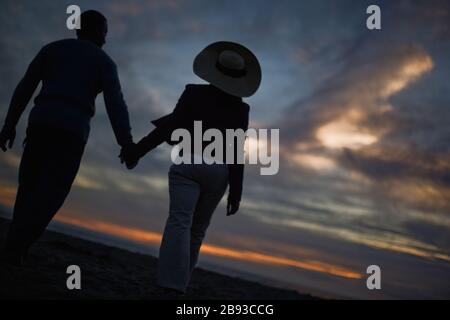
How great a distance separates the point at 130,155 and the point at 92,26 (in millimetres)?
1253

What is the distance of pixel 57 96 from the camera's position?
169 inches

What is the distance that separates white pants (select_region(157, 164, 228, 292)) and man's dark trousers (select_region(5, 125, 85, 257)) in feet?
3.03

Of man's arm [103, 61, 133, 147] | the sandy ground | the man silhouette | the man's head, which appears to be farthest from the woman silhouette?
the man's head

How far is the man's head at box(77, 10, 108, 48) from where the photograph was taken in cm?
466

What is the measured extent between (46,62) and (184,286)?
2.33m

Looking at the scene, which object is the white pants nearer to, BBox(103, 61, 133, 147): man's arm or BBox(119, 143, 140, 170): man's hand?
BBox(119, 143, 140, 170): man's hand

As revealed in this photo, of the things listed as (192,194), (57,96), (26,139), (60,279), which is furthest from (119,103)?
(60,279)

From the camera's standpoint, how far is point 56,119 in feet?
13.8

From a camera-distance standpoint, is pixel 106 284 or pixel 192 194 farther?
pixel 106 284

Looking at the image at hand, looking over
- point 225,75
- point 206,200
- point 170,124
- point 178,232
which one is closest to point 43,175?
point 170,124

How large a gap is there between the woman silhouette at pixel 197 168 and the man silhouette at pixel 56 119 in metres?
0.53

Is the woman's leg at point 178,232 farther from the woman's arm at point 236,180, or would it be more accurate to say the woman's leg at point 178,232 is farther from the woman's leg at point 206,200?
the woman's arm at point 236,180
